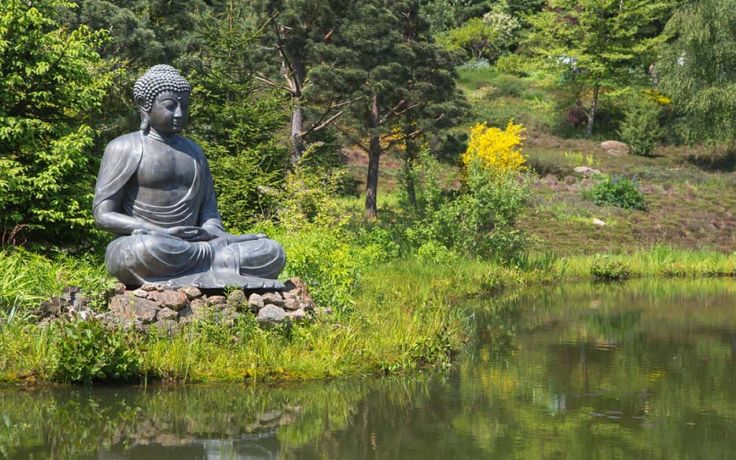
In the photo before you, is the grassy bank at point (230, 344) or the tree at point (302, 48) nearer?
the grassy bank at point (230, 344)

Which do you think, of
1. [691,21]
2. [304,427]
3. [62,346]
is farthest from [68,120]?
[691,21]

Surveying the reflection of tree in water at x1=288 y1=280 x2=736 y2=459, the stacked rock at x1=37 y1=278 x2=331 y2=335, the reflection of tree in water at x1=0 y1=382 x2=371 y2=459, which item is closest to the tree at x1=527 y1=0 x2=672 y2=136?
the reflection of tree in water at x1=288 y1=280 x2=736 y2=459

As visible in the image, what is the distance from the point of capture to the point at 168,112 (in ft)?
30.5

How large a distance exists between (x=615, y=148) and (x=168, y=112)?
2844 cm

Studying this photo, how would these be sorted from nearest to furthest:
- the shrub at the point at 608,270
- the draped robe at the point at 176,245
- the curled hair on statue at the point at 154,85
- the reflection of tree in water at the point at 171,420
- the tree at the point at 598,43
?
1. the reflection of tree in water at the point at 171,420
2. the draped robe at the point at 176,245
3. the curled hair on statue at the point at 154,85
4. the shrub at the point at 608,270
5. the tree at the point at 598,43

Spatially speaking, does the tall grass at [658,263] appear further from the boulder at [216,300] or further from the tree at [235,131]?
the boulder at [216,300]

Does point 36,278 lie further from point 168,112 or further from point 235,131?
point 235,131

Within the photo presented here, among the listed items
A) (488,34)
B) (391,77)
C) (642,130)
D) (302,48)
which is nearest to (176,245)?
(302,48)

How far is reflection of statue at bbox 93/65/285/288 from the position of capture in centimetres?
895

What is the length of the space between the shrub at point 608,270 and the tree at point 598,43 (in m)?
19.6

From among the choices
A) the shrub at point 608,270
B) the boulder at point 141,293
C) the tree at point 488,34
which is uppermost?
the tree at point 488,34

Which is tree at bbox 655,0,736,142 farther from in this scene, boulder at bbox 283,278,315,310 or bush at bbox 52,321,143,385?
bush at bbox 52,321,143,385

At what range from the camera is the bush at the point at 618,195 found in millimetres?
26216

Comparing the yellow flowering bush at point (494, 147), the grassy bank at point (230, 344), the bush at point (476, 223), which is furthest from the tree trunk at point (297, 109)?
the grassy bank at point (230, 344)
